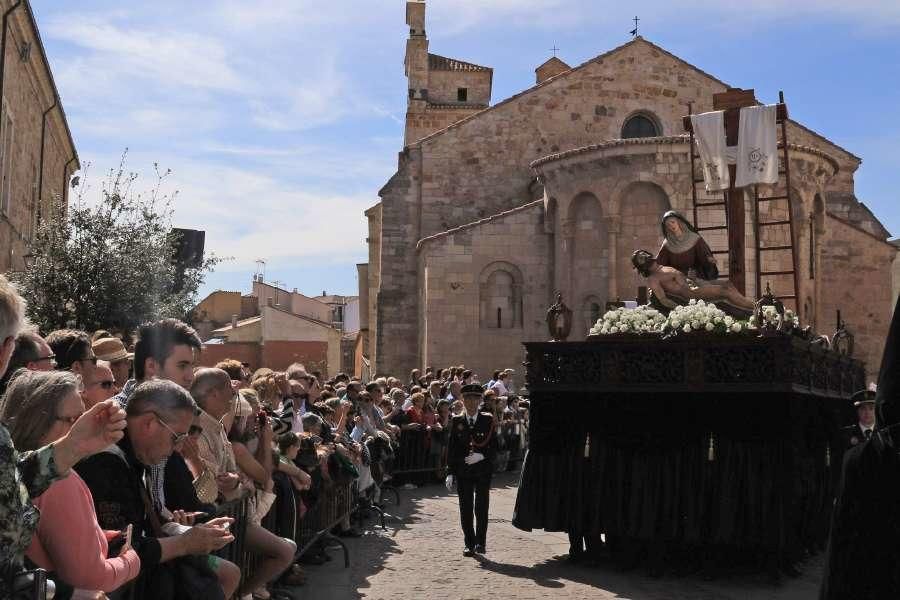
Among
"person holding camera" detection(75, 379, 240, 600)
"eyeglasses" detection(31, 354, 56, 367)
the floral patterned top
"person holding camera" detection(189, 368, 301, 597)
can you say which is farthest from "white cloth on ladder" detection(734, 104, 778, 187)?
the floral patterned top

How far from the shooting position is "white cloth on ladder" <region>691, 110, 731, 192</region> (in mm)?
17750

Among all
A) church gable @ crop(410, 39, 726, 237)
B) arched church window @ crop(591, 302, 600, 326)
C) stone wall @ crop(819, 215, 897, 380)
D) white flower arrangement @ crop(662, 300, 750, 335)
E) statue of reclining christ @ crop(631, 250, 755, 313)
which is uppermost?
church gable @ crop(410, 39, 726, 237)

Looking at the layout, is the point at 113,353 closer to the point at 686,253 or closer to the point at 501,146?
the point at 686,253

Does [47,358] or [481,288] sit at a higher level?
[481,288]

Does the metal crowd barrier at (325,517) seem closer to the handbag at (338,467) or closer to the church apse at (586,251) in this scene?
the handbag at (338,467)

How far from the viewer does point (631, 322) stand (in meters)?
10.0

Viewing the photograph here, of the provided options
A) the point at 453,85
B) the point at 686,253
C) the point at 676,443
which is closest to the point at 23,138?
the point at 686,253

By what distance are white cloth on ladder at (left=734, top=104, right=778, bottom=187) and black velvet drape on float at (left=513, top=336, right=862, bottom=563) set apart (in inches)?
318

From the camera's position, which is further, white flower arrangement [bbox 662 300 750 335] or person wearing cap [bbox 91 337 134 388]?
white flower arrangement [bbox 662 300 750 335]

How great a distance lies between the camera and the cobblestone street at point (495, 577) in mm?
8719

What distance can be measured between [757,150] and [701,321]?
30.2 feet

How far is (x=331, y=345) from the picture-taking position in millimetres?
57906

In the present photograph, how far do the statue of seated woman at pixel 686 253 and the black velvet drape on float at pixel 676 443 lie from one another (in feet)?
4.90

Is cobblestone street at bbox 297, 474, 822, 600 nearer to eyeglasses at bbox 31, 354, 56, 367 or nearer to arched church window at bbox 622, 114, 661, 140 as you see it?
eyeglasses at bbox 31, 354, 56, 367
